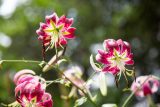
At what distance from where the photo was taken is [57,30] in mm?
1316

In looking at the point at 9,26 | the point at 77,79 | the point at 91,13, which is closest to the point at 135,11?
the point at 9,26

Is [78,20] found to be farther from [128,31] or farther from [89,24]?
[128,31]

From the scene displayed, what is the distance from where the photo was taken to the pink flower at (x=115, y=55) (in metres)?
1.27

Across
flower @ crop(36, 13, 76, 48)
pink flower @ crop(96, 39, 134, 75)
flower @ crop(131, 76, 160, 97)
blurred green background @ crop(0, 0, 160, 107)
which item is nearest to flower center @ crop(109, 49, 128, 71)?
pink flower @ crop(96, 39, 134, 75)

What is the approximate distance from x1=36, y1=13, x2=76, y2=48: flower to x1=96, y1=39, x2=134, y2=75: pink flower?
10 centimetres

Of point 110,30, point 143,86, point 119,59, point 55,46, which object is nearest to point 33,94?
point 55,46

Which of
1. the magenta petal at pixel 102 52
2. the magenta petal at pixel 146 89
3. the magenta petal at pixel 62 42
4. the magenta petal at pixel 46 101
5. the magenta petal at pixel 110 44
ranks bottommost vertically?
the magenta petal at pixel 146 89

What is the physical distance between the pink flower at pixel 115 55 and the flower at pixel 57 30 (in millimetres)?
100

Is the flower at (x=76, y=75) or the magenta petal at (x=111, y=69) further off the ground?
the magenta petal at (x=111, y=69)

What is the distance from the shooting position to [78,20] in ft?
27.6

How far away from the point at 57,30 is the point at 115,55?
0.55ft

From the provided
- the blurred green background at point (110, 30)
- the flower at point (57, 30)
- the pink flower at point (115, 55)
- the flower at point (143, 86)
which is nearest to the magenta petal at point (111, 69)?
the pink flower at point (115, 55)

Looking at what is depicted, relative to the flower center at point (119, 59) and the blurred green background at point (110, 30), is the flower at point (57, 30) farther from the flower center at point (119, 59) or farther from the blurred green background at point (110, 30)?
the blurred green background at point (110, 30)

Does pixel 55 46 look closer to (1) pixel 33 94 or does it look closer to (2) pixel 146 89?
(1) pixel 33 94
